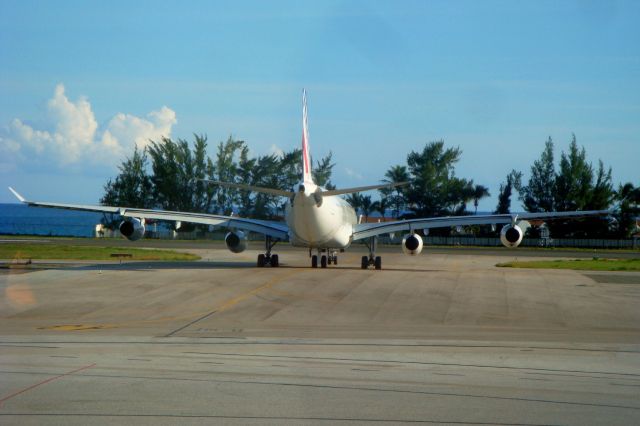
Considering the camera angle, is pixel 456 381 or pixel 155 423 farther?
pixel 456 381

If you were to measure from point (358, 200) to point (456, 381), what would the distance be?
103964 mm

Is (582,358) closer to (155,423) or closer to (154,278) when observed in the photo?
(155,423)

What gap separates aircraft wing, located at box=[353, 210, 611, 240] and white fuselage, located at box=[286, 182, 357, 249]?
7.33 ft

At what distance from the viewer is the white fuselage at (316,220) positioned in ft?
117

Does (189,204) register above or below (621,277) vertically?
above

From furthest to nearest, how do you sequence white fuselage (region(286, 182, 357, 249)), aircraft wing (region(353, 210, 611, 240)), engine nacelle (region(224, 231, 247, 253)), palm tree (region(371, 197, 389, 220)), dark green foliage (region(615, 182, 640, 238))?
palm tree (region(371, 197, 389, 220)) → dark green foliage (region(615, 182, 640, 238)) → engine nacelle (region(224, 231, 247, 253)) → aircraft wing (region(353, 210, 611, 240)) → white fuselage (region(286, 182, 357, 249))

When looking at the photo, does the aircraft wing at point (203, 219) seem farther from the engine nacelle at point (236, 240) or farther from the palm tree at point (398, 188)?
the palm tree at point (398, 188)

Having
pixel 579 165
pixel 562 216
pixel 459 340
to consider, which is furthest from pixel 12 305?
pixel 579 165

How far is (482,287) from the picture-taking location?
3184 centimetres

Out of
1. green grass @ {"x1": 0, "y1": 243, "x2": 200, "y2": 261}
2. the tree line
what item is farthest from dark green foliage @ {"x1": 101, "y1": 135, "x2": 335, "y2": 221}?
green grass @ {"x1": 0, "y1": 243, "x2": 200, "y2": 261}

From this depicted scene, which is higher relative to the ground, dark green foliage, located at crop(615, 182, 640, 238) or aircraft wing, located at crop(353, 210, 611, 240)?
dark green foliage, located at crop(615, 182, 640, 238)

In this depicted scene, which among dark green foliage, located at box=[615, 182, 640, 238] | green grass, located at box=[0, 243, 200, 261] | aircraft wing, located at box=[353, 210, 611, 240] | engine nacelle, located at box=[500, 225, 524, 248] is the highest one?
dark green foliage, located at box=[615, 182, 640, 238]

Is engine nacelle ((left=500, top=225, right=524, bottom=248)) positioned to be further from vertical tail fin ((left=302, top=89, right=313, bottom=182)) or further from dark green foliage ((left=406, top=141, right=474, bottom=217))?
dark green foliage ((left=406, top=141, right=474, bottom=217))

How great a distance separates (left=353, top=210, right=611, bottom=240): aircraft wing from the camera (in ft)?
133
